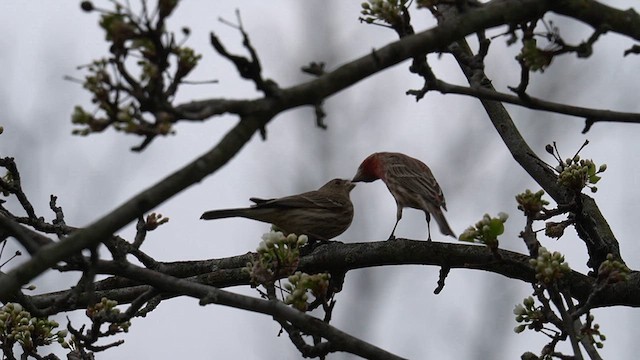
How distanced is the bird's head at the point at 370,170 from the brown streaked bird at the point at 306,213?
592 millimetres

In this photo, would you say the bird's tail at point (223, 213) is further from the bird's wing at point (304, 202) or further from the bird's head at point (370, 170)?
the bird's head at point (370, 170)

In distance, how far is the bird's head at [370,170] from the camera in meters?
10.4

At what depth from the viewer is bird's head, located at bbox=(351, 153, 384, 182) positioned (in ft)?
34.1

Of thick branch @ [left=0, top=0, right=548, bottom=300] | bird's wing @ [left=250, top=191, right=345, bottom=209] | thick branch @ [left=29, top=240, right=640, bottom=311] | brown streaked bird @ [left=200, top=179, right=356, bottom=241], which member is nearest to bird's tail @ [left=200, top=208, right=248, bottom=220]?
brown streaked bird @ [left=200, top=179, right=356, bottom=241]

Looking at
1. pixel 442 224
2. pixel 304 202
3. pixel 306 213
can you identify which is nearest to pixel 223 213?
pixel 306 213

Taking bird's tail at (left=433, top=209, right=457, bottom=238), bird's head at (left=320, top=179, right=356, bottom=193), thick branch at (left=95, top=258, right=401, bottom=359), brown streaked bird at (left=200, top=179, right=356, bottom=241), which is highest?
bird's head at (left=320, top=179, right=356, bottom=193)

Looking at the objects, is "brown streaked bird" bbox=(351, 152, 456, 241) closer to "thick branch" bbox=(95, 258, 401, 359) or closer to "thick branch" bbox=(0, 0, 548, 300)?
"thick branch" bbox=(95, 258, 401, 359)

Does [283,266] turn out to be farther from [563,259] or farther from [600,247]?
[600,247]

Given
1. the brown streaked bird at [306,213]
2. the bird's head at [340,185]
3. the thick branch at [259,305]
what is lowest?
the thick branch at [259,305]

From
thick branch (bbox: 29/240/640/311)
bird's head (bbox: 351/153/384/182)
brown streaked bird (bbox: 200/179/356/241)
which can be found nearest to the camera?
thick branch (bbox: 29/240/640/311)

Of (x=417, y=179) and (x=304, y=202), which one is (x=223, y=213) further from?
(x=417, y=179)

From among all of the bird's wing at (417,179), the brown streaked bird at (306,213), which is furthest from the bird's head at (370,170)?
the brown streaked bird at (306,213)

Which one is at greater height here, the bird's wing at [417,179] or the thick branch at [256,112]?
the bird's wing at [417,179]

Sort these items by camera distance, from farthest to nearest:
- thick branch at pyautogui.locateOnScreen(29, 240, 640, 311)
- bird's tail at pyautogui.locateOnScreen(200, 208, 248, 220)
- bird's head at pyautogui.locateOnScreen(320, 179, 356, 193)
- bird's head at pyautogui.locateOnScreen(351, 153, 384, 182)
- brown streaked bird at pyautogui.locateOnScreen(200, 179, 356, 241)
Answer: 1. bird's head at pyautogui.locateOnScreen(320, 179, 356, 193)
2. bird's head at pyautogui.locateOnScreen(351, 153, 384, 182)
3. brown streaked bird at pyautogui.locateOnScreen(200, 179, 356, 241)
4. bird's tail at pyautogui.locateOnScreen(200, 208, 248, 220)
5. thick branch at pyautogui.locateOnScreen(29, 240, 640, 311)
